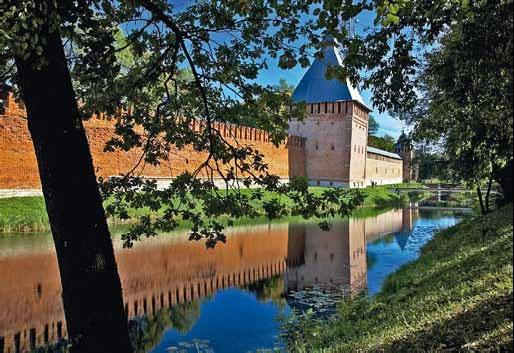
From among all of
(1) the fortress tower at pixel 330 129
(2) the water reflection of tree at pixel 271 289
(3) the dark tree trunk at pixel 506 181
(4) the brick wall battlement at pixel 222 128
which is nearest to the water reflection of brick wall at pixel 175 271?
(2) the water reflection of tree at pixel 271 289

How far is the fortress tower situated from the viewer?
2566cm

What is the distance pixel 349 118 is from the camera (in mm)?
25578

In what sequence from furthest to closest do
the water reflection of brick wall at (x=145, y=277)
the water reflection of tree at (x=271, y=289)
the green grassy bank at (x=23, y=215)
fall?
1. the green grassy bank at (x=23, y=215)
2. the water reflection of tree at (x=271, y=289)
3. the water reflection of brick wall at (x=145, y=277)

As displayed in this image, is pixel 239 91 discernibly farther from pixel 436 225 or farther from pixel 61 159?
pixel 436 225

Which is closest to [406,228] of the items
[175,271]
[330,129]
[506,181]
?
[506,181]

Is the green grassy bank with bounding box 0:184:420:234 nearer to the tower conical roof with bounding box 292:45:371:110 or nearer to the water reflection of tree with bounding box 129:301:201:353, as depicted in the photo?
the water reflection of tree with bounding box 129:301:201:353

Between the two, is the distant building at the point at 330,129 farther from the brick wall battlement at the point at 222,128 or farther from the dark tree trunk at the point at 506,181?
the dark tree trunk at the point at 506,181

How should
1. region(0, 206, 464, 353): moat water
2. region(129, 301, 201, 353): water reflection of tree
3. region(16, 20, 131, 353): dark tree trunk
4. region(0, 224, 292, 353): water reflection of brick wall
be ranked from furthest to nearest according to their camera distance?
region(0, 224, 292, 353): water reflection of brick wall
region(0, 206, 464, 353): moat water
region(129, 301, 201, 353): water reflection of tree
region(16, 20, 131, 353): dark tree trunk

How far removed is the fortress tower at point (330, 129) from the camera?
25656mm

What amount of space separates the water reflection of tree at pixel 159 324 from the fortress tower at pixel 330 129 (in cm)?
2023

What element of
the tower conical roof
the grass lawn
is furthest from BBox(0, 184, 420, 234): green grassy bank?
the tower conical roof

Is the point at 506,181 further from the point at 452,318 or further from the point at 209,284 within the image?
the point at 452,318

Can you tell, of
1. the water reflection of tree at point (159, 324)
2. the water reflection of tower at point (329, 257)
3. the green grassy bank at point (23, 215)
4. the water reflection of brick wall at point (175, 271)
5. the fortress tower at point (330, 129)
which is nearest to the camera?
the water reflection of tree at point (159, 324)

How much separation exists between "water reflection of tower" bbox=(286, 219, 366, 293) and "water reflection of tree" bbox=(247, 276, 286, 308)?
16 centimetres
